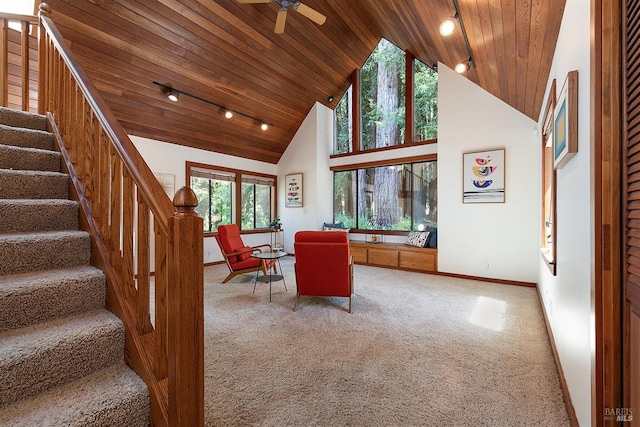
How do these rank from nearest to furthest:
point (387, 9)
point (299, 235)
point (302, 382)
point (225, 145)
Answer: point (302, 382)
point (299, 235)
point (387, 9)
point (225, 145)

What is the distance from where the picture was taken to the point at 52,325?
4.25 feet

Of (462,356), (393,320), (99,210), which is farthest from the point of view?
(393,320)

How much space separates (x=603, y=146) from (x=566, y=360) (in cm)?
149

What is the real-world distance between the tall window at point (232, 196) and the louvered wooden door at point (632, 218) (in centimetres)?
581

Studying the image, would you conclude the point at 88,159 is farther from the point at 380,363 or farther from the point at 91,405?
the point at 380,363

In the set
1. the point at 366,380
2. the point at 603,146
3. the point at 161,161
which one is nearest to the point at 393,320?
the point at 366,380

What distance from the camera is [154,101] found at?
4684mm

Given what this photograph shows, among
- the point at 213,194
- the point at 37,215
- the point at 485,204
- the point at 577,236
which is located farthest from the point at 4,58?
the point at 485,204

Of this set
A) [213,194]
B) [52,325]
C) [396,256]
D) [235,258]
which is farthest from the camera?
[213,194]

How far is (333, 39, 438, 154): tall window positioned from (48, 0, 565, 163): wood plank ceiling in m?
0.34

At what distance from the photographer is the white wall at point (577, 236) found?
1296mm

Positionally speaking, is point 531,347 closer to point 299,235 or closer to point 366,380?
point 366,380

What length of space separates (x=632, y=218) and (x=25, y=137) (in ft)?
11.4

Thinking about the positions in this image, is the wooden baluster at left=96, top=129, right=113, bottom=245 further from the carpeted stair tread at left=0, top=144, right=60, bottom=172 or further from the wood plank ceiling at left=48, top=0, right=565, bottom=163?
the wood plank ceiling at left=48, top=0, right=565, bottom=163
